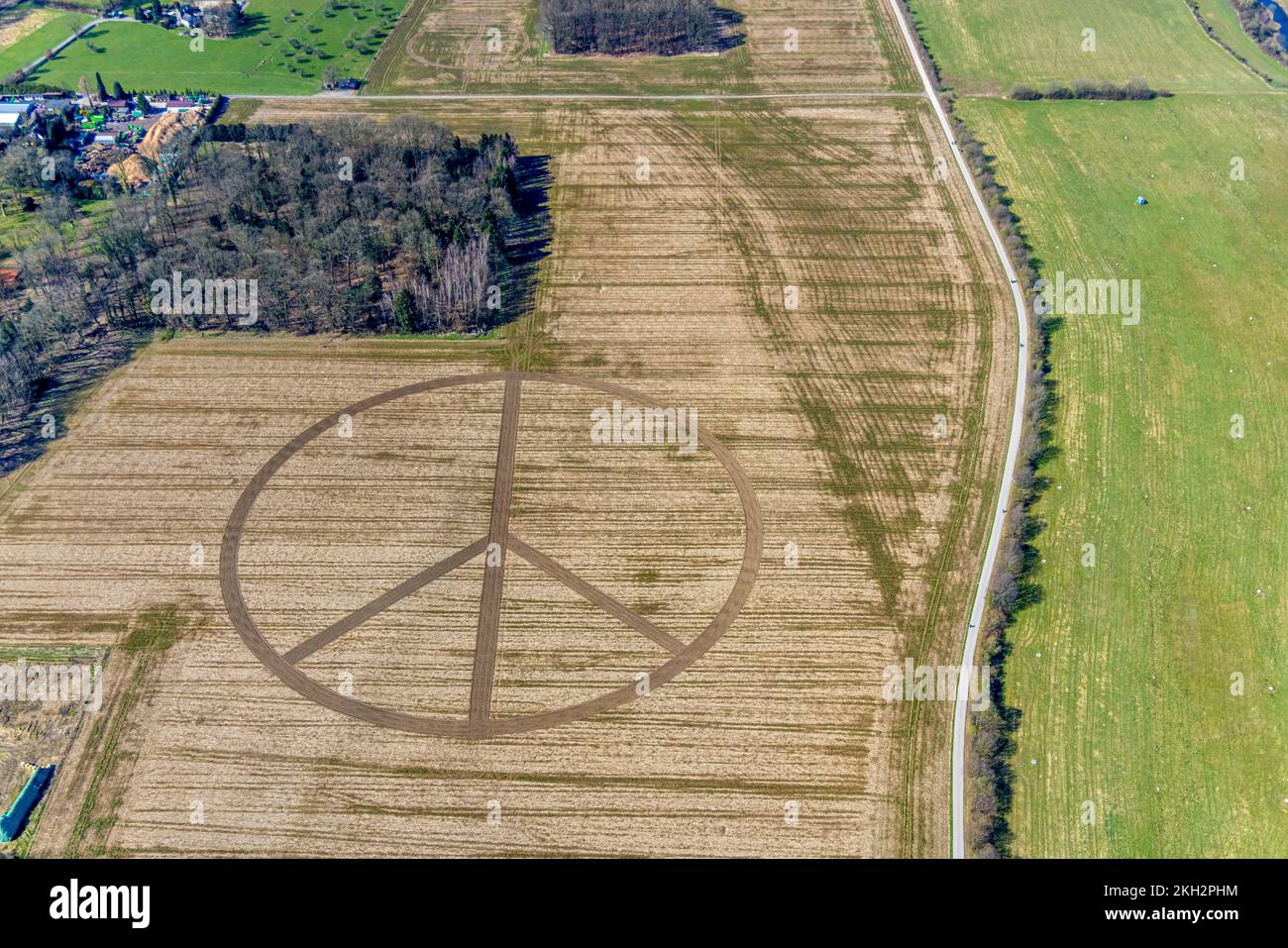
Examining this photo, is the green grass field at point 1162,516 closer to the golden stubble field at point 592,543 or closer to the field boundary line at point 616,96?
the golden stubble field at point 592,543

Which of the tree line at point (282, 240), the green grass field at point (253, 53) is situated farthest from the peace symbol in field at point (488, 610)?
the green grass field at point (253, 53)

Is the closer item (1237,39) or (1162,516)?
(1162,516)

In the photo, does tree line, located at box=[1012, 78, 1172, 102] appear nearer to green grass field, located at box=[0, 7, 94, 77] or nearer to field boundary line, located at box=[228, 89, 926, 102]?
field boundary line, located at box=[228, 89, 926, 102]

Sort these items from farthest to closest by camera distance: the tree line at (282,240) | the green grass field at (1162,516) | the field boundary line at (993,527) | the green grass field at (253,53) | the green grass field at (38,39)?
the green grass field at (38,39) → the green grass field at (253,53) → the tree line at (282,240) → the green grass field at (1162,516) → the field boundary line at (993,527)

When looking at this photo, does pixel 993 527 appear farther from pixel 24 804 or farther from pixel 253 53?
pixel 253 53

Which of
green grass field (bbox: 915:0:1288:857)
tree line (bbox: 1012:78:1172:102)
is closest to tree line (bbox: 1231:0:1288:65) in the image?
green grass field (bbox: 915:0:1288:857)

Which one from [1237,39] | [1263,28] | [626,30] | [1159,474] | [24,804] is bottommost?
[24,804]

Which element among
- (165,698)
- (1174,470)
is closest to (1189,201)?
(1174,470)

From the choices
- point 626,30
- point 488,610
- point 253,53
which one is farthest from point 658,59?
point 488,610
